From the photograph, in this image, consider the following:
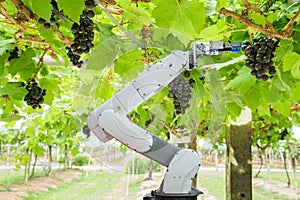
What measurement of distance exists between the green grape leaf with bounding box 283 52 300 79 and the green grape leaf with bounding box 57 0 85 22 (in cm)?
65

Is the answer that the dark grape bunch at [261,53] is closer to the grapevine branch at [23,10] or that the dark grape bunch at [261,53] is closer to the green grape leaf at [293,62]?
the green grape leaf at [293,62]

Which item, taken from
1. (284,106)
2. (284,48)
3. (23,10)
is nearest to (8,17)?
(23,10)

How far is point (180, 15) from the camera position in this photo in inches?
36.8

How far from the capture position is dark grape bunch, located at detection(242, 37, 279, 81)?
45.0 inches

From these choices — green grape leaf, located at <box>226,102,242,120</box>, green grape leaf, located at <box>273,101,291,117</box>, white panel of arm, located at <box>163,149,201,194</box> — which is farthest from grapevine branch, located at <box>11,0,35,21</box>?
green grape leaf, located at <box>273,101,291,117</box>

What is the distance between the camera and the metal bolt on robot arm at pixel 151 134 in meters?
0.81

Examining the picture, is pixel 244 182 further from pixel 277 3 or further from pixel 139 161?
pixel 139 161

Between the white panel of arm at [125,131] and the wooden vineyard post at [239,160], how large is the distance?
5.94ft

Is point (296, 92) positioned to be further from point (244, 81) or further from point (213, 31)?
point (213, 31)

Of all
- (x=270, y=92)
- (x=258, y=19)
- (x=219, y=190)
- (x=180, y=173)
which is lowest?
(x=219, y=190)

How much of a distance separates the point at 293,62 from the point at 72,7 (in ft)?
2.26

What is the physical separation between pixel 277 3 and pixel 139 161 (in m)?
0.79

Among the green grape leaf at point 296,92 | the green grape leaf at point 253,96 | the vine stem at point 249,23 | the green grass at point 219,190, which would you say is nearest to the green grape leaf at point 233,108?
the green grape leaf at point 253,96

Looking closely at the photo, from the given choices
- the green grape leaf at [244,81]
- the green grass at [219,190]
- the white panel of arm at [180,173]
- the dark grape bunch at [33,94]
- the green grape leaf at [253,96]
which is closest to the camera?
the white panel of arm at [180,173]
